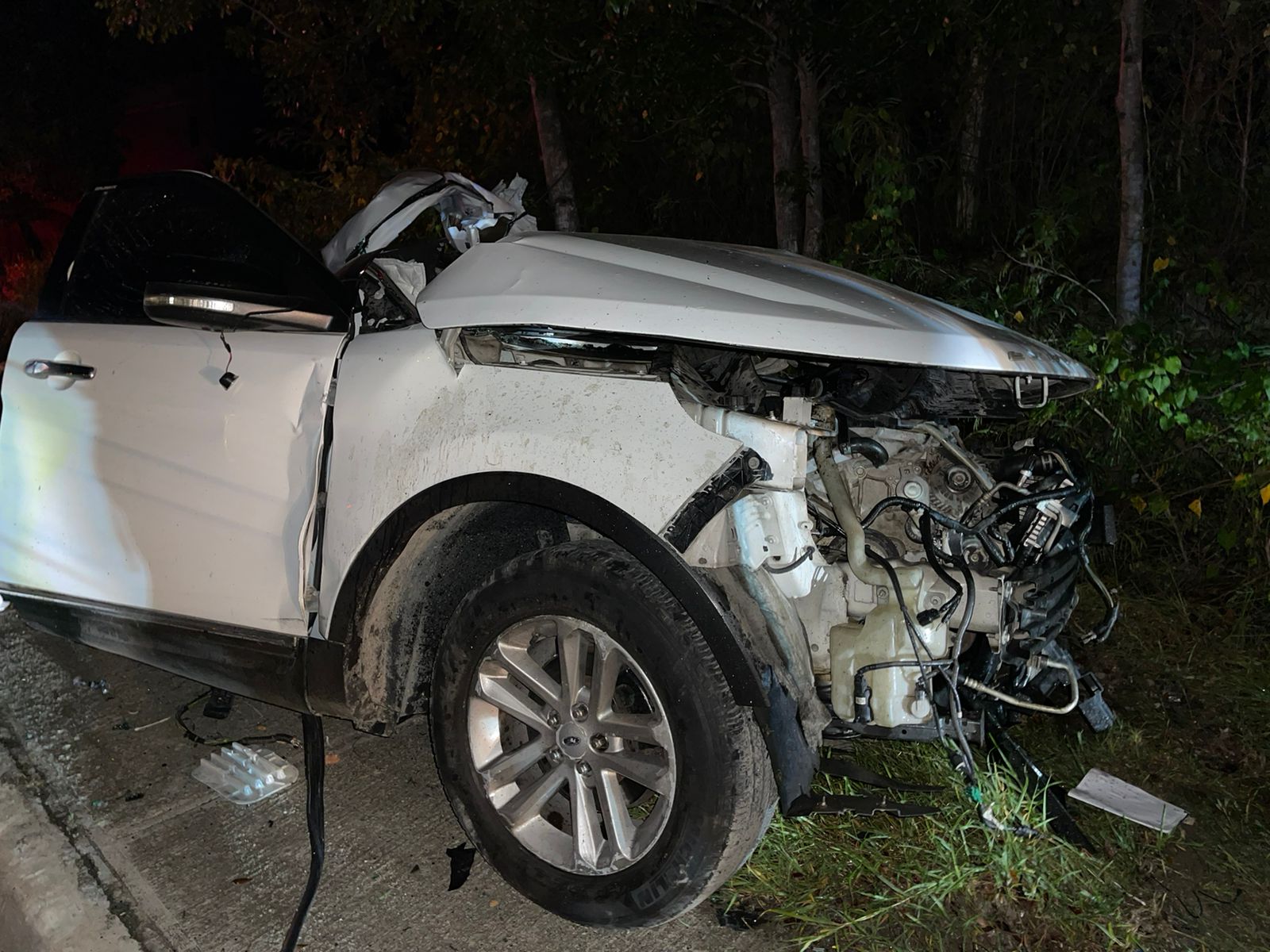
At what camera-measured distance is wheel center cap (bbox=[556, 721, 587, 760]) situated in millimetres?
2320

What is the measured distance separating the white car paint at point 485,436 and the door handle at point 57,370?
1.03 m

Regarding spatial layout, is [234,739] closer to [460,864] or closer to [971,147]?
[460,864]

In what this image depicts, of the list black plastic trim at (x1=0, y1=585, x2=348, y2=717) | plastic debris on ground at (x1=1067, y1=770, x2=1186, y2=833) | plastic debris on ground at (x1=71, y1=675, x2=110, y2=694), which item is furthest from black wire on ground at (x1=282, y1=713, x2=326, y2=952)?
plastic debris on ground at (x1=1067, y1=770, x2=1186, y2=833)

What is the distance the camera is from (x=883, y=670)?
237 centimetres

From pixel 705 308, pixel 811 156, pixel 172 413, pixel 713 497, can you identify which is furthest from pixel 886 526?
pixel 811 156

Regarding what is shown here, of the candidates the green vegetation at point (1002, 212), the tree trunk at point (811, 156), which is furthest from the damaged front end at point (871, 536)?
the tree trunk at point (811, 156)

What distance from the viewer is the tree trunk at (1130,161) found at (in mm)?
Answer: 4738

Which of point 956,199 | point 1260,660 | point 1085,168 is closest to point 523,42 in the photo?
point 956,199

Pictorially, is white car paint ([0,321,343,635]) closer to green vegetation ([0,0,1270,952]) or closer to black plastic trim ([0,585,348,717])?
black plastic trim ([0,585,348,717])

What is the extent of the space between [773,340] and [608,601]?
2.24ft

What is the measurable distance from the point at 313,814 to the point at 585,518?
48.4 inches

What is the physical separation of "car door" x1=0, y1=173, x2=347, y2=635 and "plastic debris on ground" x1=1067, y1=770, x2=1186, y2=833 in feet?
7.50

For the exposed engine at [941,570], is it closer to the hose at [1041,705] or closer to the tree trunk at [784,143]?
the hose at [1041,705]

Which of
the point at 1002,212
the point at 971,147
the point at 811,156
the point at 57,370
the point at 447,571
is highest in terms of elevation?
the point at 971,147
